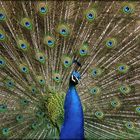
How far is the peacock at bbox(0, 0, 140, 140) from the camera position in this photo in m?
4.33

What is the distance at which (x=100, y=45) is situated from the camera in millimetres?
4434

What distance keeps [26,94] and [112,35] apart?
37.9 inches

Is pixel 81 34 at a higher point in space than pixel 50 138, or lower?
higher

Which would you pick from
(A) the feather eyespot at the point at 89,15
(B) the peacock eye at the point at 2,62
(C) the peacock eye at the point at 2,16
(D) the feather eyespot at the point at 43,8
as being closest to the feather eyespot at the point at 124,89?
(A) the feather eyespot at the point at 89,15

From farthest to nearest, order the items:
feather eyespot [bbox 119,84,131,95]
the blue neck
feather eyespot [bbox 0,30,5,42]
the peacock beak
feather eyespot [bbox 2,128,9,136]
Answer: feather eyespot [bbox 2,128,9,136] → feather eyespot [bbox 119,84,131,95] → feather eyespot [bbox 0,30,5,42] → the blue neck → the peacock beak

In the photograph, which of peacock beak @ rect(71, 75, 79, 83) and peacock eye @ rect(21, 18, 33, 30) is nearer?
peacock beak @ rect(71, 75, 79, 83)

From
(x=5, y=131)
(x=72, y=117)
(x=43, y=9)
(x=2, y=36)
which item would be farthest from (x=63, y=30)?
(x=5, y=131)

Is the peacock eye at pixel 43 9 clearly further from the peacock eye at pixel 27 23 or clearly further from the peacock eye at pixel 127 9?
the peacock eye at pixel 127 9

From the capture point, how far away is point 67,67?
444 cm

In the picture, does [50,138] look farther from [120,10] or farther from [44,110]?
[120,10]

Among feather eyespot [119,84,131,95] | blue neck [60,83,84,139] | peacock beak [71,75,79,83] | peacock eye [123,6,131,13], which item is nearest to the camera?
peacock beak [71,75,79,83]

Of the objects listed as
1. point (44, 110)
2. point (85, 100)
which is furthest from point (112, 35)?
point (44, 110)

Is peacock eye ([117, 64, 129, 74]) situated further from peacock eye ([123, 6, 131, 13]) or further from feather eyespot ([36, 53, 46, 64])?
feather eyespot ([36, 53, 46, 64])

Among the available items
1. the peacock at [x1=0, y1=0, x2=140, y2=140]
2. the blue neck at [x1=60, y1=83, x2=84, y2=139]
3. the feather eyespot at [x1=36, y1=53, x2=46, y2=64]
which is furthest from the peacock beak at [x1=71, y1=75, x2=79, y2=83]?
the feather eyespot at [x1=36, y1=53, x2=46, y2=64]
